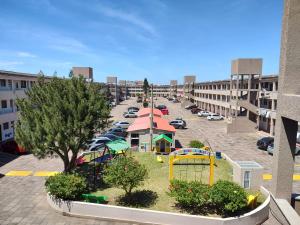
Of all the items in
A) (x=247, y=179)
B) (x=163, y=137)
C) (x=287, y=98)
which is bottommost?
(x=247, y=179)

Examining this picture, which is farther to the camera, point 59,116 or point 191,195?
point 59,116

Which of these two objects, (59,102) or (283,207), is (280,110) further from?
(59,102)

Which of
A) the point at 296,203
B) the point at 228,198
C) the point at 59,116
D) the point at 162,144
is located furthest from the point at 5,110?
the point at 296,203

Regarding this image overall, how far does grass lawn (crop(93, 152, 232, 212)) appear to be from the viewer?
16331mm

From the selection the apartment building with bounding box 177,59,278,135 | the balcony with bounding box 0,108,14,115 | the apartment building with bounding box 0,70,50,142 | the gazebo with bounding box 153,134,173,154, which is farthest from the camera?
the apartment building with bounding box 177,59,278,135

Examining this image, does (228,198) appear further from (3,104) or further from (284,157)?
(3,104)

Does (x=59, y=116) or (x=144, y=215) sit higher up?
(x=59, y=116)

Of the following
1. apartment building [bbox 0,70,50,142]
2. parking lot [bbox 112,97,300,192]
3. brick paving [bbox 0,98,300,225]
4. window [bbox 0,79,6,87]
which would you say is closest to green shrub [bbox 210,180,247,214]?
brick paving [bbox 0,98,300,225]

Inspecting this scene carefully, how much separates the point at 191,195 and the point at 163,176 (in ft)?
22.0

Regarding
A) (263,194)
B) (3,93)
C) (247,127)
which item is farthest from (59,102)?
(247,127)

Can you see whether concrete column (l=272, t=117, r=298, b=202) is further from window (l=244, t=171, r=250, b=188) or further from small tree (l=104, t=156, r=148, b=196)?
small tree (l=104, t=156, r=148, b=196)

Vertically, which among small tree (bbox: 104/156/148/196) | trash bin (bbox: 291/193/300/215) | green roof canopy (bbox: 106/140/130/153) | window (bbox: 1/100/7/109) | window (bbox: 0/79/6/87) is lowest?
trash bin (bbox: 291/193/300/215)

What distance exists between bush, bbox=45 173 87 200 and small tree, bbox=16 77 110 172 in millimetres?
2338

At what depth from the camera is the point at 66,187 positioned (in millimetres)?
15516
